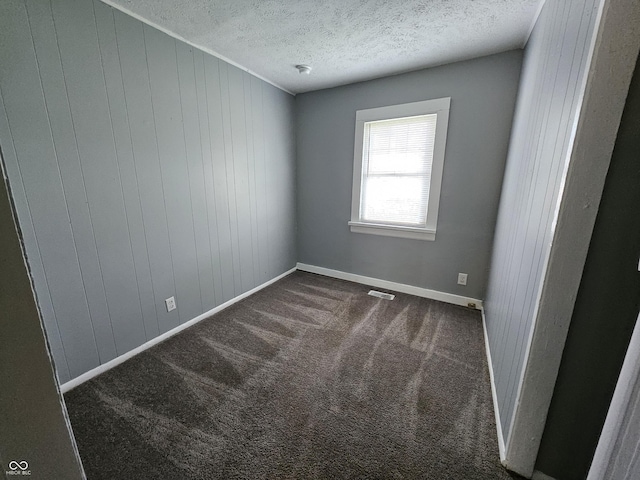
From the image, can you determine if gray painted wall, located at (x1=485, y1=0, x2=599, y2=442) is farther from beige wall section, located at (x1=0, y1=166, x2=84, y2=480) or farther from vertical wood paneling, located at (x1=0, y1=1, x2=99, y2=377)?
vertical wood paneling, located at (x1=0, y1=1, x2=99, y2=377)

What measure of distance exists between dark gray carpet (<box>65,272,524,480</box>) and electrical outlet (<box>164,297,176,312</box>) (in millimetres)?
264

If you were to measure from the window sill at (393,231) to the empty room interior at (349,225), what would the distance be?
1.1 inches

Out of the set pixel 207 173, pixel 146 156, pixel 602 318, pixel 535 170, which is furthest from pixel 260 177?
pixel 602 318

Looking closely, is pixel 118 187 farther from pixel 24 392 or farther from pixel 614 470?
pixel 614 470

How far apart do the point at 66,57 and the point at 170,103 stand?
23.1 inches

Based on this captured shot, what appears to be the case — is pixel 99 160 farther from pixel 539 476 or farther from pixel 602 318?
pixel 539 476

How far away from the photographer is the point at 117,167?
1677 millimetres

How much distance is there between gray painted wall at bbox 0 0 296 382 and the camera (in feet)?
4.39

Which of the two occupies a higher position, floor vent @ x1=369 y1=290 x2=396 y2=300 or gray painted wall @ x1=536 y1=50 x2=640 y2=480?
gray painted wall @ x1=536 y1=50 x2=640 y2=480

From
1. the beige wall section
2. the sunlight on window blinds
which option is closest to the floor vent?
the sunlight on window blinds

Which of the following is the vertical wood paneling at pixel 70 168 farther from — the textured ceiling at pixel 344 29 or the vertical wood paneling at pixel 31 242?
the textured ceiling at pixel 344 29

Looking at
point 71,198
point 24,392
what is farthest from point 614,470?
point 71,198

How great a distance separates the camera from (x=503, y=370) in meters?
1.40

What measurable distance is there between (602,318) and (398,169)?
221 centimetres
